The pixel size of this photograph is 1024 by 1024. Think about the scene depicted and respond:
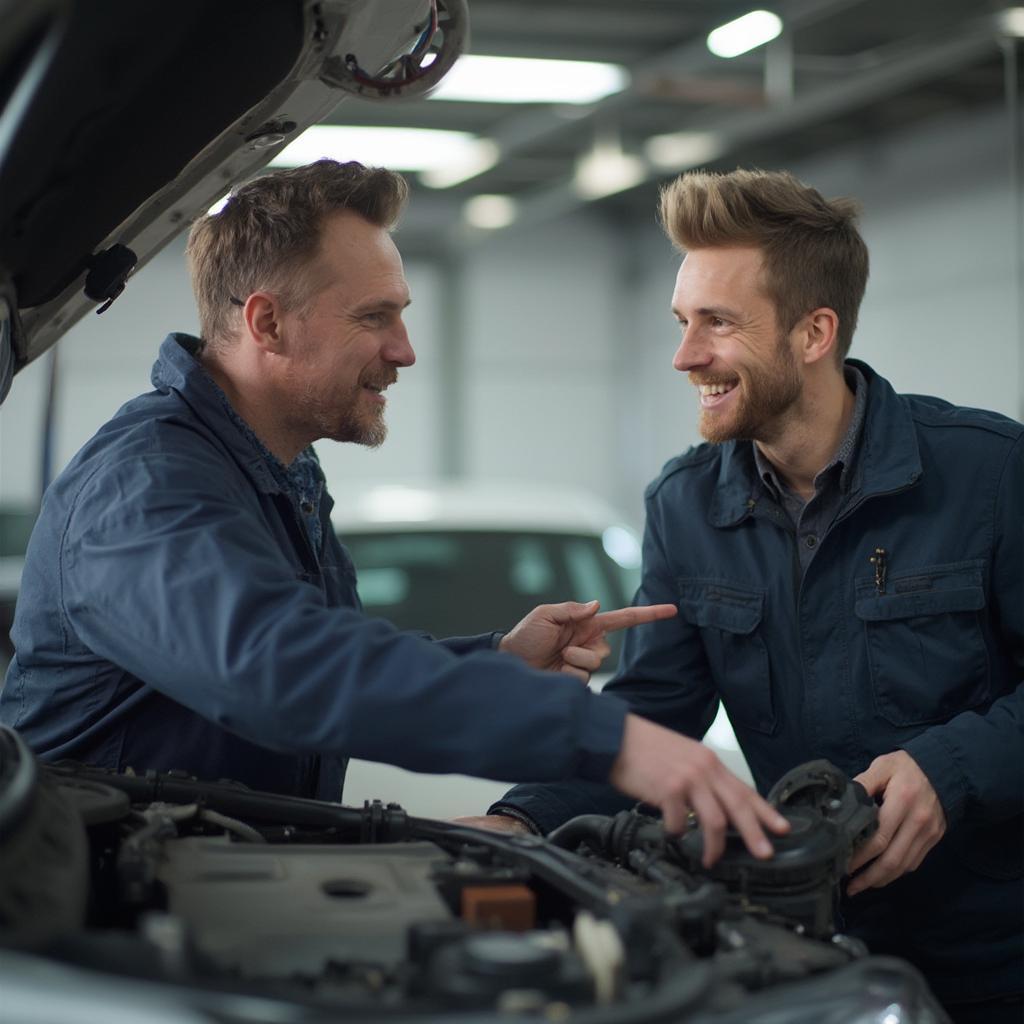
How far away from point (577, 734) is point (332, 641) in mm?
300

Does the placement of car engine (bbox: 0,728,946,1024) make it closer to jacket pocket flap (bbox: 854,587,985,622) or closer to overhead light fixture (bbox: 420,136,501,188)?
jacket pocket flap (bbox: 854,587,985,622)

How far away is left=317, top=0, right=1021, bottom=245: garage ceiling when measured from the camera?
7602 mm

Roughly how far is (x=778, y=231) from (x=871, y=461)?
47 centimetres

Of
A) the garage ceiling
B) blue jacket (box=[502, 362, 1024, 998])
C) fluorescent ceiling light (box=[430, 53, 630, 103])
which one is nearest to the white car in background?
blue jacket (box=[502, 362, 1024, 998])

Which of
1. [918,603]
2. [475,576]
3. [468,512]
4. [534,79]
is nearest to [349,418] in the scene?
[918,603]

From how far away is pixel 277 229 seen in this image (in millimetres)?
2307

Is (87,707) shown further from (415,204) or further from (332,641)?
(415,204)

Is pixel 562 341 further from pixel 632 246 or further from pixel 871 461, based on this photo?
pixel 871 461

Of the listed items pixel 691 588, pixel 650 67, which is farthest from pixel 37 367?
pixel 691 588

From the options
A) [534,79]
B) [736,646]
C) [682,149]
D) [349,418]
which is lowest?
[736,646]

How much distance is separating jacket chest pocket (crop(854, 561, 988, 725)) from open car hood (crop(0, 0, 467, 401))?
118 cm

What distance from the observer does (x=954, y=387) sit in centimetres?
973

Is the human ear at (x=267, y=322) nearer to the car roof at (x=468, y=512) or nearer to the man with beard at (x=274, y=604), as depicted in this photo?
the man with beard at (x=274, y=604)

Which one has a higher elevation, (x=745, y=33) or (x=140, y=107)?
(x=745, y=33)
